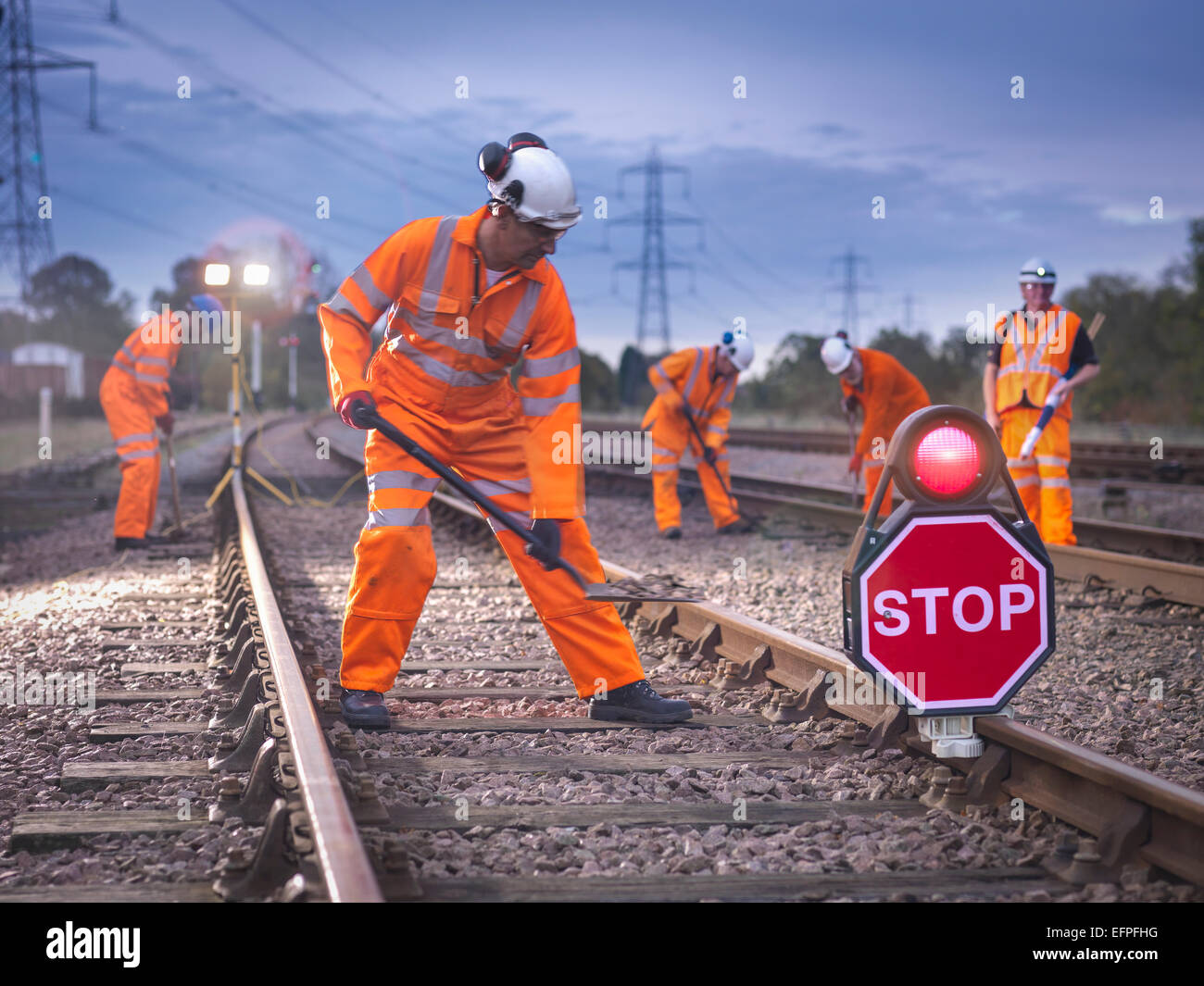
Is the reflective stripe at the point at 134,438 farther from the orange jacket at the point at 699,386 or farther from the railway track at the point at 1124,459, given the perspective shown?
the railway track at the point at 1124,459

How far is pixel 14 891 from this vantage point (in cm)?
263

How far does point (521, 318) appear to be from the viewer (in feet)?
13.6

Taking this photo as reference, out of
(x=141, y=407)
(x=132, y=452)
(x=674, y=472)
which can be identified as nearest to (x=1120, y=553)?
(x=674, y=472)

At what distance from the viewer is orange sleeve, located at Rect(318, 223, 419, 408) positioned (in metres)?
4.09

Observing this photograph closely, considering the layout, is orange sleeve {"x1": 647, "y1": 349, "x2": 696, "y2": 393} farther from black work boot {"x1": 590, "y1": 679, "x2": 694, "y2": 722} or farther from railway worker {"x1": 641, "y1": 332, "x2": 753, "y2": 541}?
black work boot {"x1": 590, "y1": 679, "x2": 694, "y2": 722}

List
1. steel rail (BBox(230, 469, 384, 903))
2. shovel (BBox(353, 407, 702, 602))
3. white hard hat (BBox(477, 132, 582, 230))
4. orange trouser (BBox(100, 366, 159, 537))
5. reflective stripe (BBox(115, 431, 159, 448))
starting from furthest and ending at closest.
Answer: reflective stripe (BBox(115, 431, 159, 448)), orange trouser (BBox(100, 366, 159, 537)), shovel (BBox(353, 407, 702, 602)), white hard hat (BBox(477, 132, 582, 230)), steel rail (BBox(230, 469, 384, 903))

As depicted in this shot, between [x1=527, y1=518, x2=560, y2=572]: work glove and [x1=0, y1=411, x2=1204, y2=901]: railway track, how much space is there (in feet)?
1.83

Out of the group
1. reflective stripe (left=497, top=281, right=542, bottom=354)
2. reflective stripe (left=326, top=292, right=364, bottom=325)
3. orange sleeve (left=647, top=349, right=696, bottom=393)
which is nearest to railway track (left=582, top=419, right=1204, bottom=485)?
orange sleeve (left=647, top=349, right=696, bottom=393)

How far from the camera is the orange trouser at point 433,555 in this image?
411 centimetres

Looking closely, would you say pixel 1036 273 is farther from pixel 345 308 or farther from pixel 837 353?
pixel 345 308

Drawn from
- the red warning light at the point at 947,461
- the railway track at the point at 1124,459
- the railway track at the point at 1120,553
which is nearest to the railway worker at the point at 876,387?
Answer: the railway track at the point at 1120,553

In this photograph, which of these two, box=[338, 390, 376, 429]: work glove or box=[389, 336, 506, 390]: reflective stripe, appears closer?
box=[338, 390, 376, 429]: work glove
